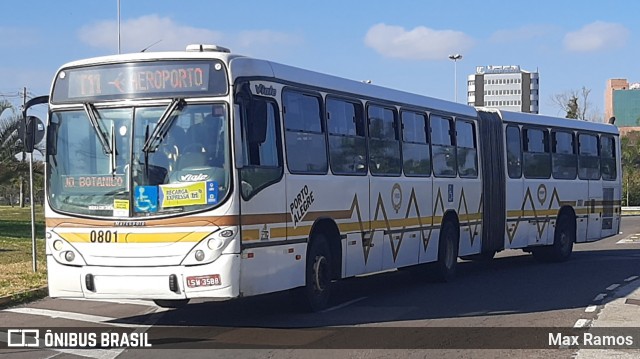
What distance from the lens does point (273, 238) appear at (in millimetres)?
11477

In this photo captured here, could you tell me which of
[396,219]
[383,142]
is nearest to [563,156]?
[396,219]

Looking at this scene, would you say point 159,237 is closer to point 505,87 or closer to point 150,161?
point 150,161

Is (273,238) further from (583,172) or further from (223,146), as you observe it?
(583,172)

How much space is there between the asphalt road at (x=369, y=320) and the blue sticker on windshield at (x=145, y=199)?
151cm

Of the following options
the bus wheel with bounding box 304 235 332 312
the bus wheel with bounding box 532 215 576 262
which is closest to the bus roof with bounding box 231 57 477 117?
the bus wheel with bounding box 304 235 332 312

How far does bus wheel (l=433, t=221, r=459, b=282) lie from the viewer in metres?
16.9

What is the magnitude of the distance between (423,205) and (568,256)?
7.46m

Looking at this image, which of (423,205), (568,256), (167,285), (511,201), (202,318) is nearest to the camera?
(167,285)

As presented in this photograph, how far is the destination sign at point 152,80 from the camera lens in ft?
35.7

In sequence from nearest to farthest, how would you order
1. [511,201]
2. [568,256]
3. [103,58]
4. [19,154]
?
[103,58] → [511,201] → [568,256] → [19,154]

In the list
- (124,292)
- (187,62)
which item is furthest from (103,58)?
(124,292)

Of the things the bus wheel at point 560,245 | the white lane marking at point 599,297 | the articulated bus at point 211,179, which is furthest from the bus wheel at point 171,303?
the bus wheel at point 560,245

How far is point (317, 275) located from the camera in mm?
12602

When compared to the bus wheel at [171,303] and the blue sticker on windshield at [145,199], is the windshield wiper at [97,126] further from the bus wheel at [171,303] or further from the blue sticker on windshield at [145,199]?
the bus wheel at [171,303]
